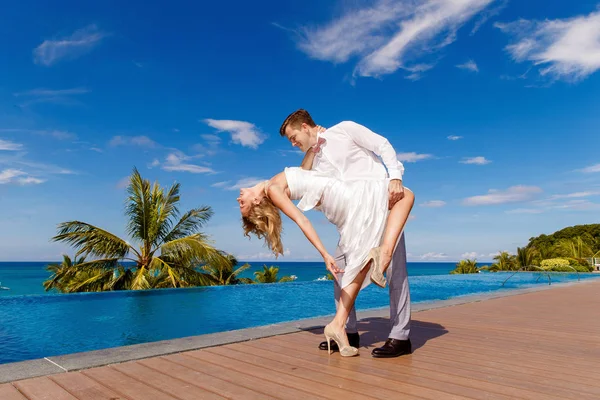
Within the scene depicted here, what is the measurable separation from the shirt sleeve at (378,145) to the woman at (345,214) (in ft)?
0.38

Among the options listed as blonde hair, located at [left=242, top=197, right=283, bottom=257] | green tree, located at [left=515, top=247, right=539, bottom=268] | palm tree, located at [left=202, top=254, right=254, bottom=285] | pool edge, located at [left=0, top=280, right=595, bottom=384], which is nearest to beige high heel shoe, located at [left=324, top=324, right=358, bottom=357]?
blonde hair, located at [left=242, top=197, right=283, bottom=257]

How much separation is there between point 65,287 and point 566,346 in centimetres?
1255

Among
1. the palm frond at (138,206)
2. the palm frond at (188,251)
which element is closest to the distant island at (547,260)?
the palm frond at (188,251)

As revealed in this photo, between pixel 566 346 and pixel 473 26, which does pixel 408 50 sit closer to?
pixel 473 26

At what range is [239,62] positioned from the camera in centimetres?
2322

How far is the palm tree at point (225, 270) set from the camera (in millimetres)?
13320

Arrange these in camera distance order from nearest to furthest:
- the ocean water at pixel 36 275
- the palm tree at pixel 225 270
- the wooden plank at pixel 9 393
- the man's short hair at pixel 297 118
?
1. the wooden plank at pixel 9 393
2. the man's short hair at pixel 297 118
3. the palm tree at pixel 225 270
4. the ocean water at pixel 36 275

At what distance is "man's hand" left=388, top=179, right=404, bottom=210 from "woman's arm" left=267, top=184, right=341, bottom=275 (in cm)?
54

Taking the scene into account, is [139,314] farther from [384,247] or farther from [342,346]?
[384,247]

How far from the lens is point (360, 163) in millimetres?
2908

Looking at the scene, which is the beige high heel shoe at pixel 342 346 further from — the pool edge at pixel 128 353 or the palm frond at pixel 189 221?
the palm frond at pixel 189 221

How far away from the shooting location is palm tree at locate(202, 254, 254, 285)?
1332cm

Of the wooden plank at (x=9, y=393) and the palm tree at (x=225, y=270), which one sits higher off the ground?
the palm tree at (x=225, y=270)

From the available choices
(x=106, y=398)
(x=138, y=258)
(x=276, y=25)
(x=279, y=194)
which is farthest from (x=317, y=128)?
(x=276, y=25)
